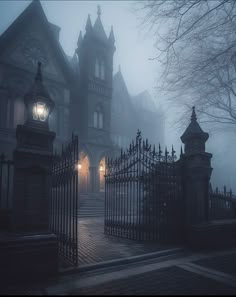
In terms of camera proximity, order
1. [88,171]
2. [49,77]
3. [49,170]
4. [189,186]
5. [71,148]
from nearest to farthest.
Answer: [49,170]
[71,148]
[189,186]
[49,77]
[88,171]

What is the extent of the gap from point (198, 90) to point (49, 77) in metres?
12.6

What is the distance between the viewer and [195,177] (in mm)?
8219

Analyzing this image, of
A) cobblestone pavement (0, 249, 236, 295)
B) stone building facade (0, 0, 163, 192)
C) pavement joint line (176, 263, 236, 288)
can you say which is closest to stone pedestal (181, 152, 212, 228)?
cobblestone pavement (0, 249, 236, 295)

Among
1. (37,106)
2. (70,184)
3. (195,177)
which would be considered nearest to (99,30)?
(195,177)

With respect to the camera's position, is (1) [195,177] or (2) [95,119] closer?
(1) [195,177]

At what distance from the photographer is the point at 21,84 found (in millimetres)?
20734

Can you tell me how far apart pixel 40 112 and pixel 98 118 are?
2052cm

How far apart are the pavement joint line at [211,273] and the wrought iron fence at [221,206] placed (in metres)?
4.40

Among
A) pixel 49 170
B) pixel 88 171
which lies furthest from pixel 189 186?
pixel 88 171

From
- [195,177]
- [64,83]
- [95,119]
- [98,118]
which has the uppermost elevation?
[64,83]

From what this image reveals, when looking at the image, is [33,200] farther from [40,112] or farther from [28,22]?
[28,22]

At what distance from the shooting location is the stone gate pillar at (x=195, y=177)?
814 cm

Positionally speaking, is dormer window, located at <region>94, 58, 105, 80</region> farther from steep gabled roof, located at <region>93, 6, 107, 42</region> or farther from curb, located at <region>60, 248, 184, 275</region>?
curb, located at <region>60, 248, 184, 275</region>

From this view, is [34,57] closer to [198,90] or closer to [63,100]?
[63,100]
